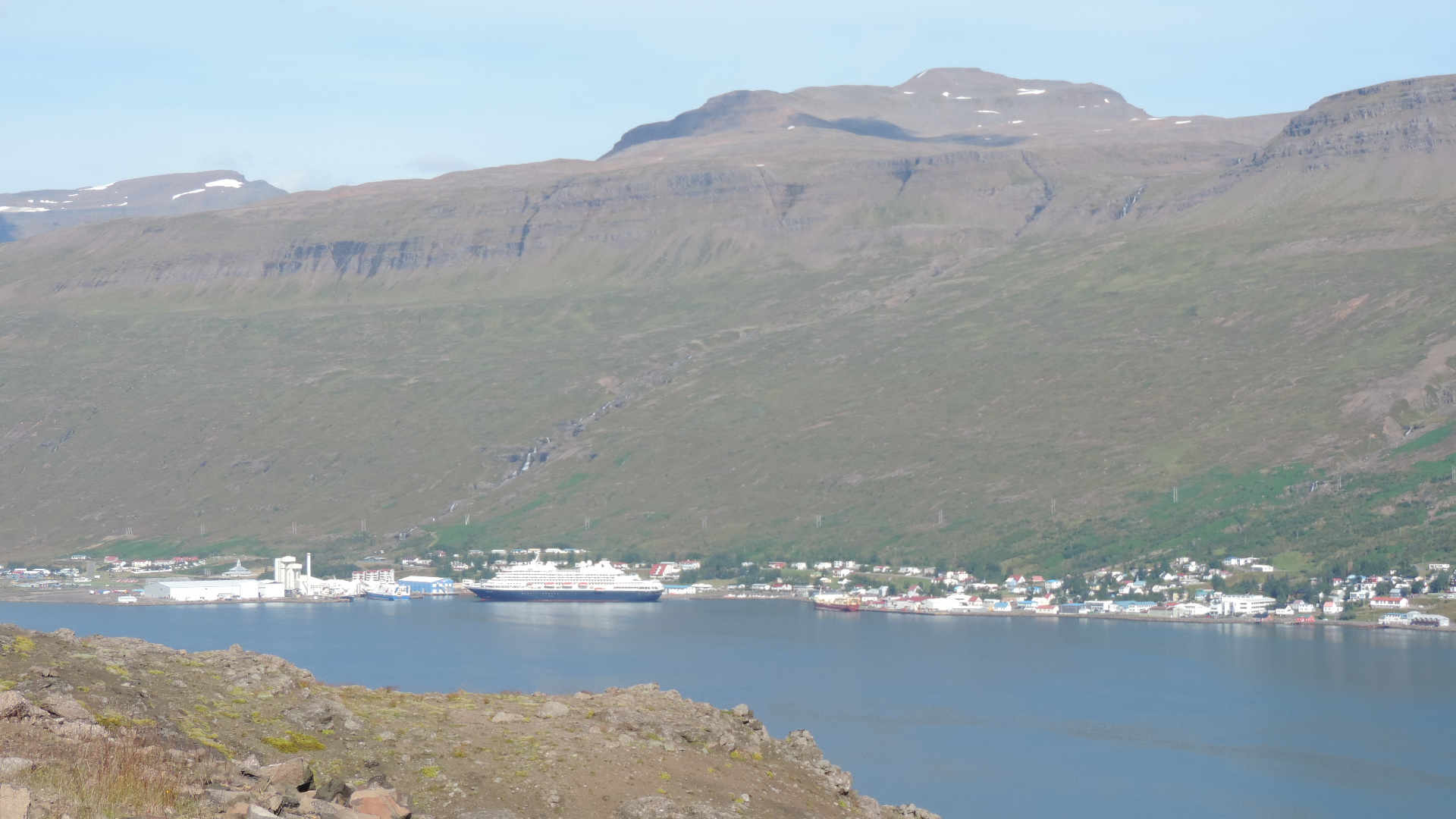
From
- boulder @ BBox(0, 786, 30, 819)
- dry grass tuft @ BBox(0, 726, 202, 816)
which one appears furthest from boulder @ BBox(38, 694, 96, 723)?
boulder @ BBox(0, 786, 30, 819)

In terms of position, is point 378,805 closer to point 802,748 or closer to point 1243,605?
point 802,748

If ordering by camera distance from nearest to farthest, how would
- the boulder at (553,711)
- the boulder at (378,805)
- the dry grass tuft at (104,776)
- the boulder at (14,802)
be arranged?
the boulder at (14,802), the dry grass tuft at (104,776), the boulder at (378,805), the boulder at (553,711)

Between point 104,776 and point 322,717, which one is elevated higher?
point 104,776

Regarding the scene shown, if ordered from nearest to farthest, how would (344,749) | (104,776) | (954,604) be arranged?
1. (104,776)
2. (344,749)
3. (954,604)

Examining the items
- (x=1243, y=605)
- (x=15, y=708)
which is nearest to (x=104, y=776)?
(x=15, y=708)

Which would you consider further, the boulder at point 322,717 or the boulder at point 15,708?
the boulder at point 322,717

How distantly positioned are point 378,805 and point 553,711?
18.6 feet

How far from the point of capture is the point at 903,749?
8838cm

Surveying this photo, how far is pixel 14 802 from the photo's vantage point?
14.6 metres

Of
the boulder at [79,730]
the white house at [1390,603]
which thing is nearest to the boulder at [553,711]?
the boulder at [79,730]

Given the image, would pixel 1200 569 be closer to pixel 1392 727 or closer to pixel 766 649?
pixel 766 649

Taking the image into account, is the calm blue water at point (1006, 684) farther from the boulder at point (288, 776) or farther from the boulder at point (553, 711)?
the boulder at point (288, 776)

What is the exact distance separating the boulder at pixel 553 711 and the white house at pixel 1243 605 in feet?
540

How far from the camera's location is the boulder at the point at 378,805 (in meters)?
18.5
